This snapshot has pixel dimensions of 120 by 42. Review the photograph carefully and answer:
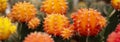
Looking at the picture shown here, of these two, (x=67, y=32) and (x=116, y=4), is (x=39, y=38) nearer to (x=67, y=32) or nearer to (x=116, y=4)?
(x=67, y=32)

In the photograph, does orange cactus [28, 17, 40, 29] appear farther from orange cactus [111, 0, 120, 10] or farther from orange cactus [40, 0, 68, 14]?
orange cactus [111, 0, 120, 10]

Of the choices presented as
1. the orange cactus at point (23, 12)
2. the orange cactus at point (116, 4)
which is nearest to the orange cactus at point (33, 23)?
the orange cactus at point (23, 12)

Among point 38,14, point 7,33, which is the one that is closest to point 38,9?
point 38,14

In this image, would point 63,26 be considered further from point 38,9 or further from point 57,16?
point 38,9

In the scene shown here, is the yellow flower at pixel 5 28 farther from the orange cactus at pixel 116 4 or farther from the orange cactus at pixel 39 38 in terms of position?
the orange cactus at pixel 116 4

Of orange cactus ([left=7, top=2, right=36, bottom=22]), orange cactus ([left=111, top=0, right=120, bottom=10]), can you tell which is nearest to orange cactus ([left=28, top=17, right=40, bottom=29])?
orange cactus ([left=7, top=2, right=36, bottom=22])

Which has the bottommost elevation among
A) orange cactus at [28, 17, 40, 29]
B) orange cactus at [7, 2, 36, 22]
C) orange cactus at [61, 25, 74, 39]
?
orange cactus at [61, 25, 74, 39]

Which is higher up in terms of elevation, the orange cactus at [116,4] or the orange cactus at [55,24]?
the orange cactus at [116,4]

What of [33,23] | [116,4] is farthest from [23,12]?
[116,4]
